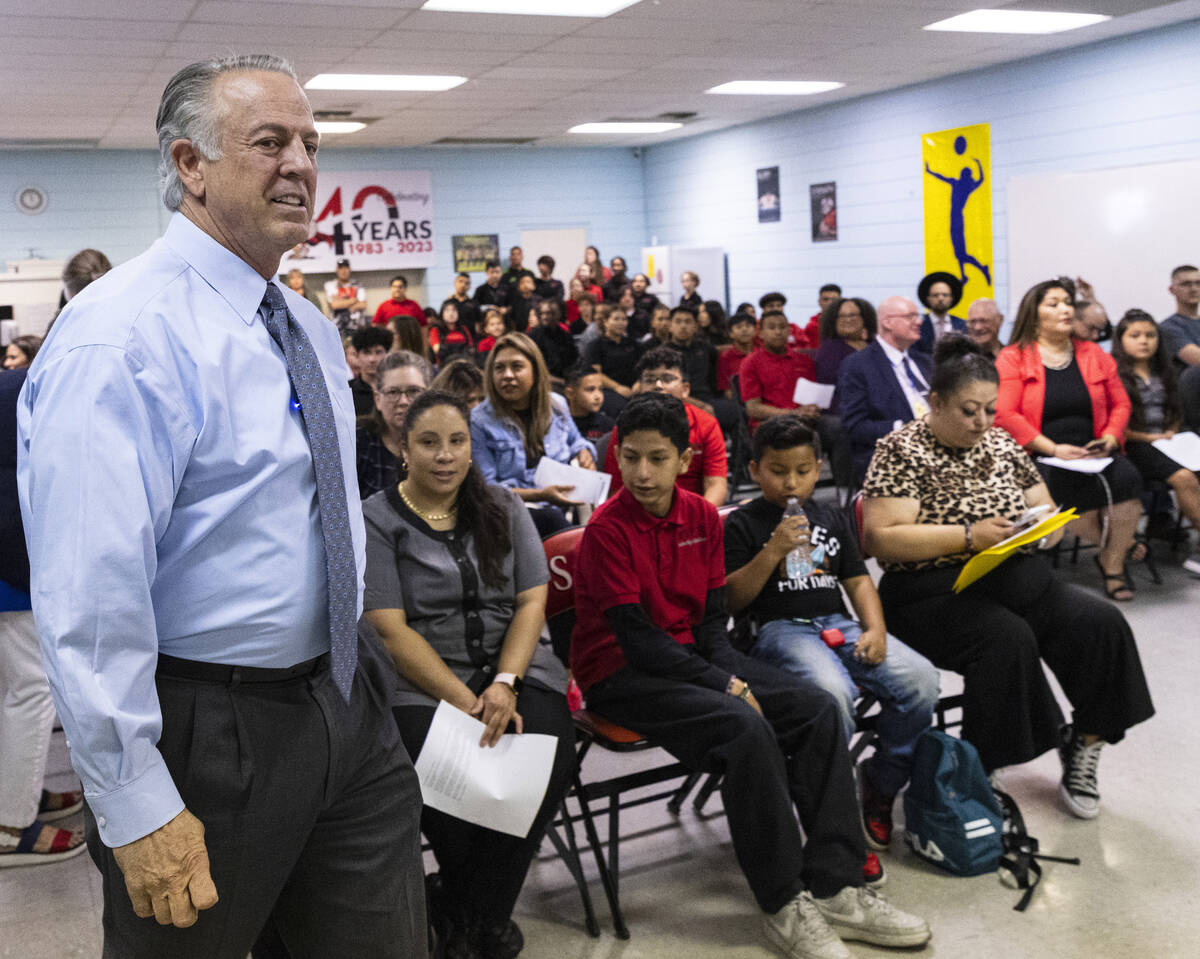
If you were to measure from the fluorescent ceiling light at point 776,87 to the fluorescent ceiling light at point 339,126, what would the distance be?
355 centimetres

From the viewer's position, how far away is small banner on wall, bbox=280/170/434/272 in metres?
13.8

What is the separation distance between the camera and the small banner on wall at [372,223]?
13.8 meters

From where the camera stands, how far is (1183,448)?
18.1ft

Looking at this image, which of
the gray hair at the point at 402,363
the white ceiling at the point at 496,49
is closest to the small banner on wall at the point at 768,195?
the white ceiling at the point at 496,49

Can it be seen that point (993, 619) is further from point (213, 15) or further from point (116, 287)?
point (213, 15)

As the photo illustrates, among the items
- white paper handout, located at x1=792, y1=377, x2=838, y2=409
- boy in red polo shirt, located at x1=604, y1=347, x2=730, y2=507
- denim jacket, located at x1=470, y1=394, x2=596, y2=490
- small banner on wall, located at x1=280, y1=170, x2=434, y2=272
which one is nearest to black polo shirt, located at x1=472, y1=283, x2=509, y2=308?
small banner on wall, located at x1=280, y1=170, x2=434, y2=272

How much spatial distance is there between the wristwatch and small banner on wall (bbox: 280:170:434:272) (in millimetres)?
11617

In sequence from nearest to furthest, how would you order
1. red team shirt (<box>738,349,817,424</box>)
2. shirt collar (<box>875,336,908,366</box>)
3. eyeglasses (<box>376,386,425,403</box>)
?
1. eyeglasses (<box>376,386,425,403</box>)
2. shirt collar (<box>875,336,908,366</box>)
3. red team shirt (<box>738,349,817,424</box>)

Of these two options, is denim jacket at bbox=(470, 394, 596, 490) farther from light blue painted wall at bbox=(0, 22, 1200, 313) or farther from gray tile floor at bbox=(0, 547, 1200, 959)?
light blue painted wall at bbox=(0, 22, 1200, 313)

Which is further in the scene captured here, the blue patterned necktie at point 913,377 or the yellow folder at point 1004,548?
the blue patterned necktie at point 913,377

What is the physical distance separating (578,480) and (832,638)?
156cm

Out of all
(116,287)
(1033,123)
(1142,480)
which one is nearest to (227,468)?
(116,287)

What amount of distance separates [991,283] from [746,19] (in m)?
3.72

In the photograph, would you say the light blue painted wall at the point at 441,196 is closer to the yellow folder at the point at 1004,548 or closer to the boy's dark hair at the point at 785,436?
the boy's dark hair at the point at 785,436
